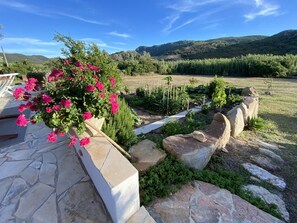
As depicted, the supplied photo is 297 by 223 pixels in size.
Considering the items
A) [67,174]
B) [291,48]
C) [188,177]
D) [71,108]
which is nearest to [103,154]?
[71,108]

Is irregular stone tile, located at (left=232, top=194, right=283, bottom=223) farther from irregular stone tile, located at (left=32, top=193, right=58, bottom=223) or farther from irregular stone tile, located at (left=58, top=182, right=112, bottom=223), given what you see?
irregular stone tile, located at (left=32, top=193, right=58, bottom=223)

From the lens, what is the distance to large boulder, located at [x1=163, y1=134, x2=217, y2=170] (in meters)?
Answer: 2.33

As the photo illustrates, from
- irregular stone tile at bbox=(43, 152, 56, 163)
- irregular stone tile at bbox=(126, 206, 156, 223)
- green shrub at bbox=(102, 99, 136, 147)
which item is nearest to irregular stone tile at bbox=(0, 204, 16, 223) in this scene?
irregular stone tile at bbox=(43, 152, 56, 163)

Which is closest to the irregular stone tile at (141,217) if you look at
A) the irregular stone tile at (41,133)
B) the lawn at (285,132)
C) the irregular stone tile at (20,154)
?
the lawn at (285,132)

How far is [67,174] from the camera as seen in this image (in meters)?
2.11

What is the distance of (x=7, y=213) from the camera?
1663mm

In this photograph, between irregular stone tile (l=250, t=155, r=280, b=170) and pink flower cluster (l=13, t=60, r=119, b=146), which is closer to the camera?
pink flower cluster (l=13, t=60, r=119, b=146)

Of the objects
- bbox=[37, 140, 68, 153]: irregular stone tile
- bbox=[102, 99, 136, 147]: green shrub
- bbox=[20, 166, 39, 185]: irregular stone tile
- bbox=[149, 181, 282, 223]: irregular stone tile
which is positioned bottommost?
bbox=[149, 181, 282, 223]: irregular stone tile

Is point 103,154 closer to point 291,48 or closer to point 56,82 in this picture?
point 56,82

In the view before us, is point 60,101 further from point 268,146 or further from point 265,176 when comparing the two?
point 268,146

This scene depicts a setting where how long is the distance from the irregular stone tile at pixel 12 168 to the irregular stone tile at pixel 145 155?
4.81 ft

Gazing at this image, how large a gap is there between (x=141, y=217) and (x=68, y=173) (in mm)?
1125

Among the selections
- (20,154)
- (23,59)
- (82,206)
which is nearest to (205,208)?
(82,206)

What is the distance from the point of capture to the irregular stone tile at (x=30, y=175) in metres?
2.05
